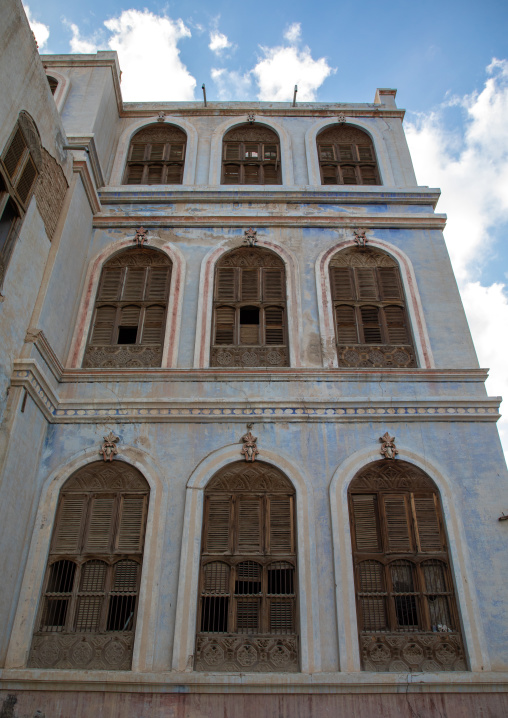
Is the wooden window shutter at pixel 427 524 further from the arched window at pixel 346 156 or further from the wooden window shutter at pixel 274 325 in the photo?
the arched window at pixel 346 156

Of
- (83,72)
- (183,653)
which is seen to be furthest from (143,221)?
(183,653)

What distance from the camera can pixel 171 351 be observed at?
927 cm

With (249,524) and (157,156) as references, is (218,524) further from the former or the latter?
A: (157,156)

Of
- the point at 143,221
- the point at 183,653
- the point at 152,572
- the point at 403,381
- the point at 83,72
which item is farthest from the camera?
the point at 83,72

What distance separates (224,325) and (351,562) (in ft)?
13.8

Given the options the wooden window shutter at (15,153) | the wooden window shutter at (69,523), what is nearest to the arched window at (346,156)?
the wooden window shutter at (15,153)

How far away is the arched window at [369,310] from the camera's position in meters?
9.34

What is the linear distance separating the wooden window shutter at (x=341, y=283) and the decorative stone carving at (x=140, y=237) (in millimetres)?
3408

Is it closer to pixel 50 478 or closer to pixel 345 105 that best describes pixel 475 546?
pixel 50 478

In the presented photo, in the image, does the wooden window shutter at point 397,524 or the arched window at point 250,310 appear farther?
the arched window at point 250,310

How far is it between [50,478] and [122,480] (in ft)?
3.19

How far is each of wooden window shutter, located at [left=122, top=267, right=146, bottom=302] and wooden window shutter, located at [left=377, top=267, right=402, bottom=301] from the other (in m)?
4.11

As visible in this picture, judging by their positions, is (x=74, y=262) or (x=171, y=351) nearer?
(x=171, y=351)

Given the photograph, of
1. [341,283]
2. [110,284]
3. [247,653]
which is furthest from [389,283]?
[247,653]
